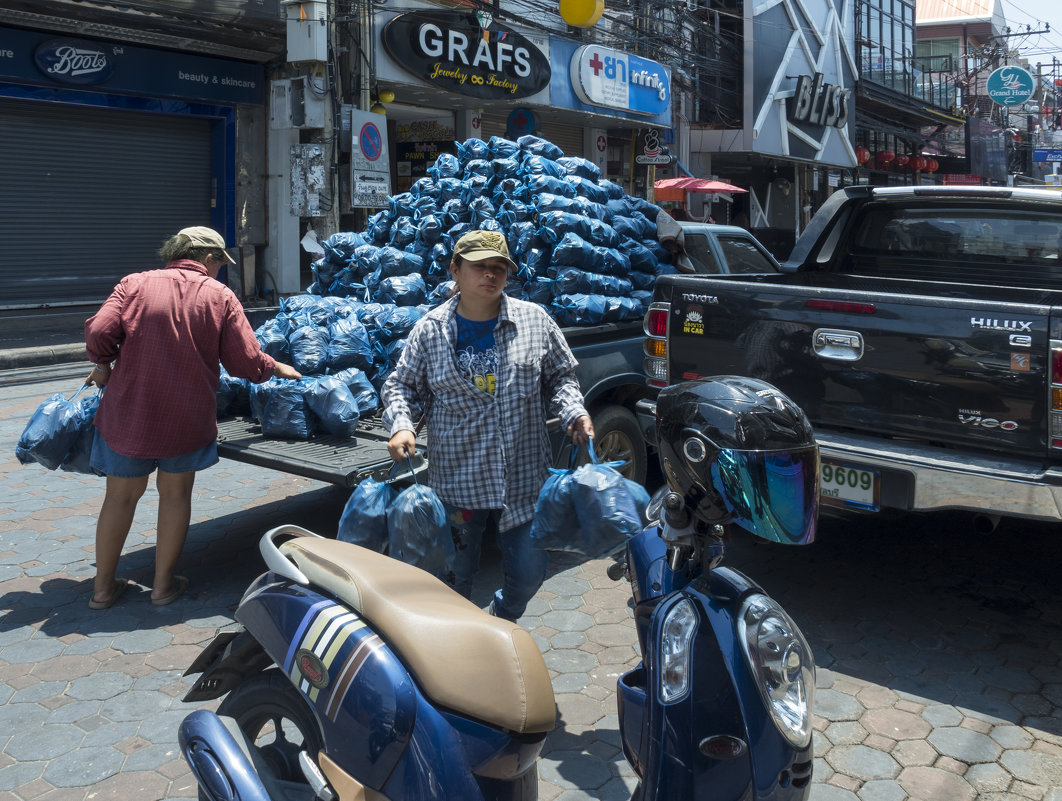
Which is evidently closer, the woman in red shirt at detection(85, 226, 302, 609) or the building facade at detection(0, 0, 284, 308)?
the woman in red shirt at detection(85, 226, 302, 609)

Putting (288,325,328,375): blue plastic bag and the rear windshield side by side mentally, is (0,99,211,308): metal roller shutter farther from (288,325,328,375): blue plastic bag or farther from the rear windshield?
the rear windshield

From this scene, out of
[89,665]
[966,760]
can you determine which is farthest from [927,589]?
[89,665]

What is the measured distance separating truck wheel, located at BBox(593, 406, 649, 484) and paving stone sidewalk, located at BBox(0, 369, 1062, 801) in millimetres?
739

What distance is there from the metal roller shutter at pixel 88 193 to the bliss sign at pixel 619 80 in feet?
23.3

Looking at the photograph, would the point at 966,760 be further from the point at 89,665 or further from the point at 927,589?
the point at 89,665

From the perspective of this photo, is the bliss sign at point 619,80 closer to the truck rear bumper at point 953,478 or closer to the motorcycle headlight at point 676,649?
the truck rear bumper at point 953,478

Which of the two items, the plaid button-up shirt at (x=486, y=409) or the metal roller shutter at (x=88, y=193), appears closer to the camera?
the plaid button-up shirt at (x=486, y=409)

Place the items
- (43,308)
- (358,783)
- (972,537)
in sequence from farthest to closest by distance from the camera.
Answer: (43,308) < (972,537) < (358,783)

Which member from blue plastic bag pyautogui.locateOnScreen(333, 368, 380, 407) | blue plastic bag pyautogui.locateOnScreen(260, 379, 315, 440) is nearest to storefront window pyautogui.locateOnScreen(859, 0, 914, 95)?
blue plastic bag pyautogui.locateOnScreen(333, 368, 380, 407)

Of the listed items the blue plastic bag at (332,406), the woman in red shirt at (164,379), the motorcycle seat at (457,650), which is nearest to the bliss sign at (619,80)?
the blue plastic bag at (332,406)

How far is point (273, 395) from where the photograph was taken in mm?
5121

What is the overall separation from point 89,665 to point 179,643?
1.20ft

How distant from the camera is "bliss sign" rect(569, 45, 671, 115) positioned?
1870cm

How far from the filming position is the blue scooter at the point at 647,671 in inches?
87.9
